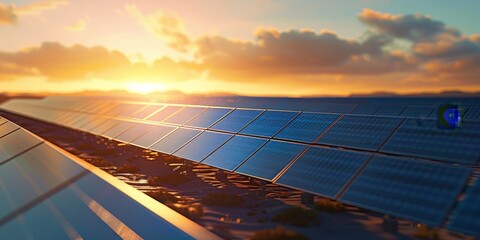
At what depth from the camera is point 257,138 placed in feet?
78.4

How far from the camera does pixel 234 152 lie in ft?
75.9

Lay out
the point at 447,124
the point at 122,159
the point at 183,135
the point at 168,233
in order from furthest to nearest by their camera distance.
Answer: the point at 122,159
the point at 183,135
the point at 447,124
the point at 168,233

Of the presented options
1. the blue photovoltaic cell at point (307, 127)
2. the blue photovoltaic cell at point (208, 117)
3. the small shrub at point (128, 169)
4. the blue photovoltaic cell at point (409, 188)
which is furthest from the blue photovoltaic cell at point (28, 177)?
the blue photovoltaic cell at point (409, 188)

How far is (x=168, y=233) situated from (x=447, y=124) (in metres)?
12.8

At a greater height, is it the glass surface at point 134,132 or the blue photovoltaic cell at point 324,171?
the glass surface at point 134,132

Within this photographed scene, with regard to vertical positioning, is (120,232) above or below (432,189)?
below

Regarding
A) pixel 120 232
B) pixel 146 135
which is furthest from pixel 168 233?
pixel 146 135

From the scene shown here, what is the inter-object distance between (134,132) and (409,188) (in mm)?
29515

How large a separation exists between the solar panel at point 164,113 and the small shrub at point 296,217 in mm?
24671

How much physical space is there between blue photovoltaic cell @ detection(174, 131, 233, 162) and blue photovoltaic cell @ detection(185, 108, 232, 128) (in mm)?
2959

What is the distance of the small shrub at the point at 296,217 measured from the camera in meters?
16.5

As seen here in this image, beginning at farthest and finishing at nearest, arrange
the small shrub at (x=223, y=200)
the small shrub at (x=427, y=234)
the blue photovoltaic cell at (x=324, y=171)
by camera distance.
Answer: the small shrub at (x=223, y=200) → the blue photovoltaic cell at (x=324, y=171) → the small shrub at (x=427, y=234)

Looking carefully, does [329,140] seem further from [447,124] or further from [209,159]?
[209,159]

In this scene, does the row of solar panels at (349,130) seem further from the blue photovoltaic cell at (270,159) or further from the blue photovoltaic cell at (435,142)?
the blue photovoltaic cell at (270,159)
